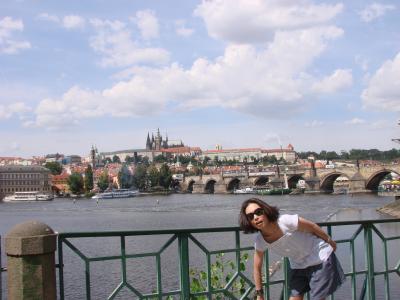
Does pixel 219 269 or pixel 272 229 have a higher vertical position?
pixel 272 229

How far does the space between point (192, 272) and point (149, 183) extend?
132 metres

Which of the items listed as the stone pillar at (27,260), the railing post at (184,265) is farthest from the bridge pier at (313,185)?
the stone pillar at (27,260)

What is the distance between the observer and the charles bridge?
8906 cm

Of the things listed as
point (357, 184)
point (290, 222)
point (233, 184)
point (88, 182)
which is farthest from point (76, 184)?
point (290, 222)

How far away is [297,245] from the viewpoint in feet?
12.5

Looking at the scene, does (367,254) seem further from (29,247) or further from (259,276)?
(29,247)

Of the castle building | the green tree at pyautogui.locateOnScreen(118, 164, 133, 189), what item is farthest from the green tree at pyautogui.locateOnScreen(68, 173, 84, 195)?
the green tree at pyautogui.locateOnScreen(118, 164, 133, 189)

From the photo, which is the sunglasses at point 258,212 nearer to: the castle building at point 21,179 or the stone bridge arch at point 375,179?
the stone bridge arch at point 375,179

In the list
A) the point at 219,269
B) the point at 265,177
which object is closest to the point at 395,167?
the point at 265,177

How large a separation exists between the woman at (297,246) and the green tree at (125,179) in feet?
463

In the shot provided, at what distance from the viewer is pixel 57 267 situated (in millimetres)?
3920

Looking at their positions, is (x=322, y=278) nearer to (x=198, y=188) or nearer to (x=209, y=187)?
(x=209, y=187)

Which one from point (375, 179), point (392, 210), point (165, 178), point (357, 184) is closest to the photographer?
point (392, 210)

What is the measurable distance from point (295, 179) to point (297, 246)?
11044 cm
